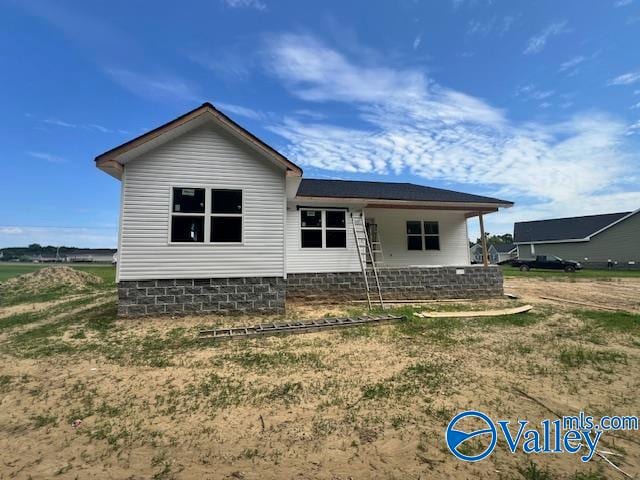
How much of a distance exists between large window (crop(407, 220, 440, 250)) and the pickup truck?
21.1 m

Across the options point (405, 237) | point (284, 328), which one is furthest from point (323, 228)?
point (284, 328)

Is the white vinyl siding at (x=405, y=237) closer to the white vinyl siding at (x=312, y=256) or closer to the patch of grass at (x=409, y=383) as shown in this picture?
the white vinyl siding at (x=312, y=256)

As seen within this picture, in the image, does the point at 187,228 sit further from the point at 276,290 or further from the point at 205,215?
the point at 276,290

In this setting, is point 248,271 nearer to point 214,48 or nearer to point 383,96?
point 214,48

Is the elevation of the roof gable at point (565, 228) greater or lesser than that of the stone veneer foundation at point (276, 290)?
greater

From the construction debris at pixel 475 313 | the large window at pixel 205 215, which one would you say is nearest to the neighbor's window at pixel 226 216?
the large window at pixel 205 215

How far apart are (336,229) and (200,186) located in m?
5.03

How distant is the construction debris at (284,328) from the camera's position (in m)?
6.54

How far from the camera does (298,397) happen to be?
3.91 meters

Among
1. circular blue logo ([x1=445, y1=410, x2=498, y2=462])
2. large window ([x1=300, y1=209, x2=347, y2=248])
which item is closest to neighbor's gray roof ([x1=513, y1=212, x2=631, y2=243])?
large window ([x1=300, y1=209, x2=347, y2=248])

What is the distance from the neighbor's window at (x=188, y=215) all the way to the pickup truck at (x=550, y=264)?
103ft

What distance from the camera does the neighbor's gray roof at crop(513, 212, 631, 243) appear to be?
32.4m

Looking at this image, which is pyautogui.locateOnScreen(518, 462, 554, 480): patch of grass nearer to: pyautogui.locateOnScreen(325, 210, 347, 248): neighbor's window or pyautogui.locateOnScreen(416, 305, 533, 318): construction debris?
pyautogui.locateOnScreen(416, 305, 533, 318): construction debris

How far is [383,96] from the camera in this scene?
47.5 feet
